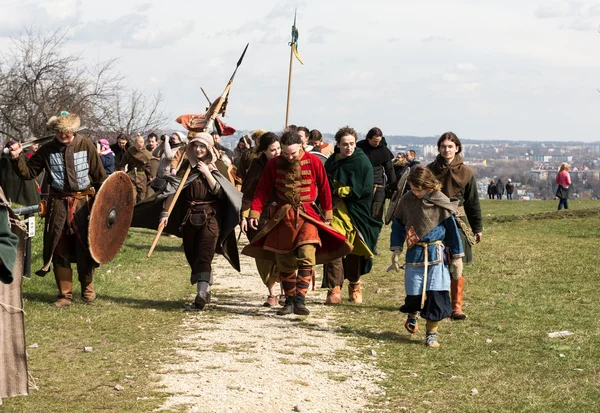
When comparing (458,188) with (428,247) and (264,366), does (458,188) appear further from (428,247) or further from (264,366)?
(264,366)

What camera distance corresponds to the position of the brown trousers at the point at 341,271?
1019cm

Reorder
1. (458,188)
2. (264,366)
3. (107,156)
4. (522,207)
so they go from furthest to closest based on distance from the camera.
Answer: (522,207) < (107,156) < (458,188) < (264,366)

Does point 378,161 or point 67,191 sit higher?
point 378,161

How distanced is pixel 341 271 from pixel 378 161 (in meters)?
2.54

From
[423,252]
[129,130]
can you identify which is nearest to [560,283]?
[423,252]

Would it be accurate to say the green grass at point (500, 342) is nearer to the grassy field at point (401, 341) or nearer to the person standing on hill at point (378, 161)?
the grassy field at point (401, 341)

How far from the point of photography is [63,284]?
960 centimetres

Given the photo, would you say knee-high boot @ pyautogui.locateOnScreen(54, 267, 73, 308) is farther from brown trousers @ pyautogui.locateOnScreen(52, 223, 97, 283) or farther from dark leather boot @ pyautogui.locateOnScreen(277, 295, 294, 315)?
dark leather boot @ pyautogui.locateOnScreen(277, 295, 294, 315)

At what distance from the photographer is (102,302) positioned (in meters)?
9.91

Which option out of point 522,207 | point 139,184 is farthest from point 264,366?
point 522,207

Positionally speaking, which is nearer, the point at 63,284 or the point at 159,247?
the point at 63,284

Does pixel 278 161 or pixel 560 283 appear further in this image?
pixel 560 283

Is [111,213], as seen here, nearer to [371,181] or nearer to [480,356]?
[371,181]

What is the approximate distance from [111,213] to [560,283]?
5.38 m
